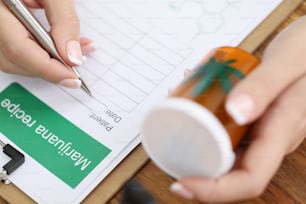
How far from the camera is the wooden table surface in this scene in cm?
55

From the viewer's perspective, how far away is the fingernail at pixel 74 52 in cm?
61

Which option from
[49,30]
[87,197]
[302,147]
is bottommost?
[302,147]

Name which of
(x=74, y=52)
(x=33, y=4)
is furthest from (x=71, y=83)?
(x=33, y=4)

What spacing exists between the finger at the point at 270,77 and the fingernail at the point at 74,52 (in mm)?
228

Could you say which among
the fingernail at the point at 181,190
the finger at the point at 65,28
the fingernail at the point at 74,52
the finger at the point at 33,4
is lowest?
the fingernail at the point at 181,190

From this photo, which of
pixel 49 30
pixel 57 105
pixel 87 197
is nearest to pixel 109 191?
pixel 87 197

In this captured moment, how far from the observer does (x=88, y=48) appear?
0.65 meters

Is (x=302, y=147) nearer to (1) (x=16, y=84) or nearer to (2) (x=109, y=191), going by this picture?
(2) (x=109, y=191)

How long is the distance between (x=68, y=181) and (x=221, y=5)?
0.31m

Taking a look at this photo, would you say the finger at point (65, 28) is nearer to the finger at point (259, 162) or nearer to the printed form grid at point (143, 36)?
the printed form grid at point (143, 36)

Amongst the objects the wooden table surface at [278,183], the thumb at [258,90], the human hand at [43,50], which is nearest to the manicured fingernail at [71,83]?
the human hand at [43,50]

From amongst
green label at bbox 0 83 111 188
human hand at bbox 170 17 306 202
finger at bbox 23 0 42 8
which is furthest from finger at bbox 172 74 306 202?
finger at bbox 23 0 42 8

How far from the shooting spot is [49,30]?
67 centimetres

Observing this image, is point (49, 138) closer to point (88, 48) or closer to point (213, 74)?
point (88, 48)
